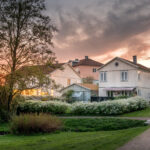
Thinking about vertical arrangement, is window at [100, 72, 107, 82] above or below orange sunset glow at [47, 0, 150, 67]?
below

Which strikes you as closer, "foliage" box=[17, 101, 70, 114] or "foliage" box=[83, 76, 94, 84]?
"foliage" box=[17, 101, 70, 114]

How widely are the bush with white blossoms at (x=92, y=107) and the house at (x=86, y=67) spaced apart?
44.4 meters

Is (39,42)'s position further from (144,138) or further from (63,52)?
(144,138)

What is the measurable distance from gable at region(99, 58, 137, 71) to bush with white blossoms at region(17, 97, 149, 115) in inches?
693

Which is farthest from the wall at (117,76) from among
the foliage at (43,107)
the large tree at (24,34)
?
the large tree at (24,34)

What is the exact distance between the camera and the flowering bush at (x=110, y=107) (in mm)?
20500

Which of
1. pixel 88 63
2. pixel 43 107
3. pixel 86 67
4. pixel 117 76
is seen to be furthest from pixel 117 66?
pixel 88 63

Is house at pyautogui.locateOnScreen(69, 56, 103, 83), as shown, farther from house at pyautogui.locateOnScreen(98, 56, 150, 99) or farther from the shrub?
the shrub

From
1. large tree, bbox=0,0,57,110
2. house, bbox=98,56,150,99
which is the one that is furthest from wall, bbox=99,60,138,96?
large tree, bbox=0,0,57,110

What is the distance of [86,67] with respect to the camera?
2776 inches

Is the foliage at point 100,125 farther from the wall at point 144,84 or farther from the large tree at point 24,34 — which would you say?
the wall at point 144,84

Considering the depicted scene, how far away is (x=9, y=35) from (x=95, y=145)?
50.8 ft

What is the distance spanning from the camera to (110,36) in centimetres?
2267

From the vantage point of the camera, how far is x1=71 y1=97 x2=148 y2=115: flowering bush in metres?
20.5
